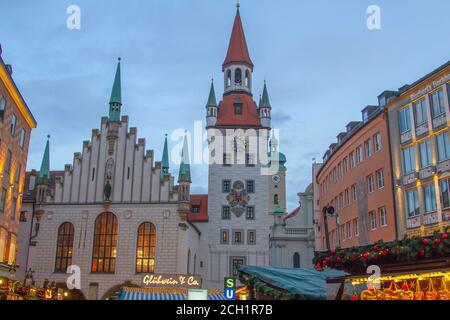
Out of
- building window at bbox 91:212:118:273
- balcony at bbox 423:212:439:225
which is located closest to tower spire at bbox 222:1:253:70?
building window at bbox 91:212:118:273

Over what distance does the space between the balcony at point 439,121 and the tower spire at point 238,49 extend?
1478 inches

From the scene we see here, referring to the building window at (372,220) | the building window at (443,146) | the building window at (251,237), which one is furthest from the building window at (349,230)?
the building window at (251,237)

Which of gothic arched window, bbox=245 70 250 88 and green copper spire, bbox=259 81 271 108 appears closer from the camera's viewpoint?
green copper spire, bbox=259 81 271 108

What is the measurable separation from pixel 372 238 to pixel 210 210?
23118 millimetres

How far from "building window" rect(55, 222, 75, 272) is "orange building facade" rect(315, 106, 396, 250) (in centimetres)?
2415

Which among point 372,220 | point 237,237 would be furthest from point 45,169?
point 372,220

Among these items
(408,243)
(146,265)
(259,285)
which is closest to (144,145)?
(146,265)

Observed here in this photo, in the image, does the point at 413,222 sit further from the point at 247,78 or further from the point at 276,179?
the point at 276,179

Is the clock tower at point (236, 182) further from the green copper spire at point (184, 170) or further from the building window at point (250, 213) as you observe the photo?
the green copper spire at point (184, 170)

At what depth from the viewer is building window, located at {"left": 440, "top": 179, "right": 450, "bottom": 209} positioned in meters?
27.3

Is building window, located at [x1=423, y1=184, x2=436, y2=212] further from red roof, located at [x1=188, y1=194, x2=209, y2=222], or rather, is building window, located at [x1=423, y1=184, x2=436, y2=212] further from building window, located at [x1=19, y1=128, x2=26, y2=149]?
red roof, located at [x1=188, y1=194, x2=209, y2=222]

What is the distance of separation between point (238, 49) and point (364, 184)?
1310 inches
